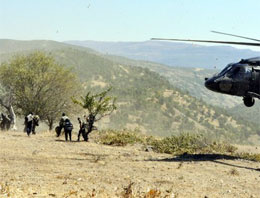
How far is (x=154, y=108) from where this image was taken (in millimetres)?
88688

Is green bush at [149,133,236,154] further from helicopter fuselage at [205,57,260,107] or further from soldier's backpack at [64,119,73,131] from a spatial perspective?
helicopter fuselage at [205,57,260,107]

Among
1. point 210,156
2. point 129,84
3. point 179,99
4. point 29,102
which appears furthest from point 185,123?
point 210,156

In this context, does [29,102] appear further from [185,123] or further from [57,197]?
[185,123]

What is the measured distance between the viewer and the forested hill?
8119cm

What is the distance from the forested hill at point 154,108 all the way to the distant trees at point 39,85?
1176 inches

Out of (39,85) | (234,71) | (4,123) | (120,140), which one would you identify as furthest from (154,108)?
(234,71)

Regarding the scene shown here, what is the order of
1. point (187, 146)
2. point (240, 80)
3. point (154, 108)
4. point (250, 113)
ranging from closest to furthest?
point (240, 80)
point (187, 146)
point (154, 108)
point (250, 113)

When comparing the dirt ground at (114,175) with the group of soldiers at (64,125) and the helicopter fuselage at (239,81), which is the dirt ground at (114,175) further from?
the group of soldiers at (64,125)

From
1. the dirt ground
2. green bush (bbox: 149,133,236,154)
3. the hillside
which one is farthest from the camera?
the hillside

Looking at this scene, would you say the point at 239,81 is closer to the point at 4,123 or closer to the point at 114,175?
the point at 114,175

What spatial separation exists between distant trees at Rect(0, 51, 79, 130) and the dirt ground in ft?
65.3

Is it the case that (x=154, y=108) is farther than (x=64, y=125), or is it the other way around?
(x=154, y=108)

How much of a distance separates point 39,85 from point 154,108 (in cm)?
5156

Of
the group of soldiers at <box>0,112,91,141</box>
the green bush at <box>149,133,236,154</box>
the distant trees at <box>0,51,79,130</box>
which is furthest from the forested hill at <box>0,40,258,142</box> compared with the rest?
the green bush at <box>149,133,236,154</box>
